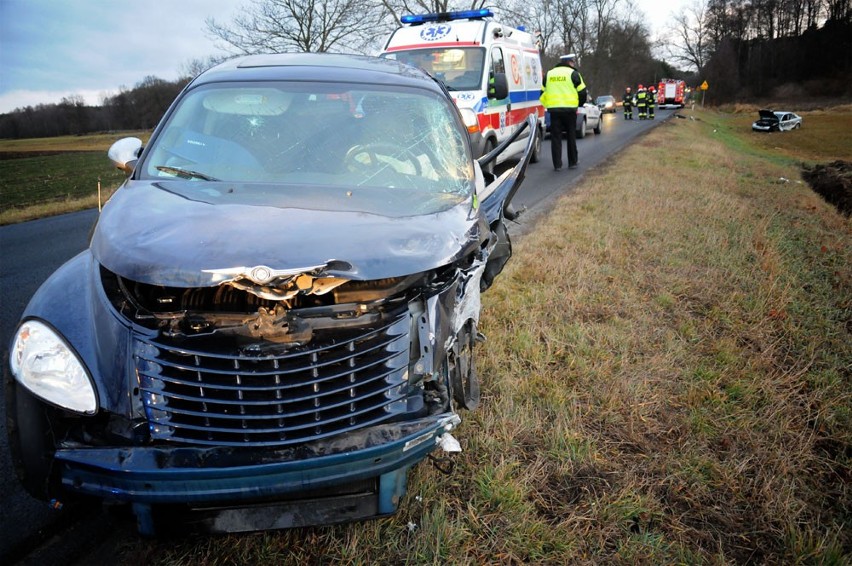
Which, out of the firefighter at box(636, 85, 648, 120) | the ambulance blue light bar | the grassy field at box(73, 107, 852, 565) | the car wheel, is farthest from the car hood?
the firefighter at box(636, 85, 648, 120)

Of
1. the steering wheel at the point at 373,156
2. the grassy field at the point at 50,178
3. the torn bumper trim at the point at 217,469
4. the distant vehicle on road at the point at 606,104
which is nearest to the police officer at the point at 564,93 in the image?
the grassy field at the point at 50,178

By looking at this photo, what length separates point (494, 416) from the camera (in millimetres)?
2914

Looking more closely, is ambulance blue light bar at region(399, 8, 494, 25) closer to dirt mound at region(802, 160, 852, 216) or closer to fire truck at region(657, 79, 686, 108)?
dirt mound at region(802, 160, 852, 216)

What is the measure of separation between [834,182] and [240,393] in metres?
16.4

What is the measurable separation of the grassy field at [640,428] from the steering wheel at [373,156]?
1336 mm

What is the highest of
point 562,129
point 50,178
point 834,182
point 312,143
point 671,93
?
point 671,93

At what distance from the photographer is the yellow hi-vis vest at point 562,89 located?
34.9ft

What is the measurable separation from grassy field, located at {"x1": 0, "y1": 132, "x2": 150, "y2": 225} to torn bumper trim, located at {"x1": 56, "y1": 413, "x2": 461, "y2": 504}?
565 cm

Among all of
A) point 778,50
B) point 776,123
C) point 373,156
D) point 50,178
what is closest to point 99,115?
point 50,178

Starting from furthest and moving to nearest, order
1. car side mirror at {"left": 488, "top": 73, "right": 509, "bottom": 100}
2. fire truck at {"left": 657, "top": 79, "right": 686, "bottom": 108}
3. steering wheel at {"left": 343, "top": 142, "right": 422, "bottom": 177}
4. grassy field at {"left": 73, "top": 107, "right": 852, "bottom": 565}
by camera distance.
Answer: fire truck at {"left": 657, "top": 79, "right": 686, "bottom": 108} → car side mirror at {"left": 488, "top": 73, "right": 509, "bottom": 100} → steering wheel at {"left": 343, "top": 142, "right": 422, "bottom": 177} → grassy field at {"left": 73, "top": 107, "right": 852, "bottom": 565}

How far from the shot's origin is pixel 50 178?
19.2m

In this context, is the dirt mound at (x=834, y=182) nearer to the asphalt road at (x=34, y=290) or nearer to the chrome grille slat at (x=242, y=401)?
the asphalt road at (x=34, y=290)

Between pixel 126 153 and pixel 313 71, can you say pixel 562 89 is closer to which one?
pixel 313 71

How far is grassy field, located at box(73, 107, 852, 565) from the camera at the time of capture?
84.4 inches
